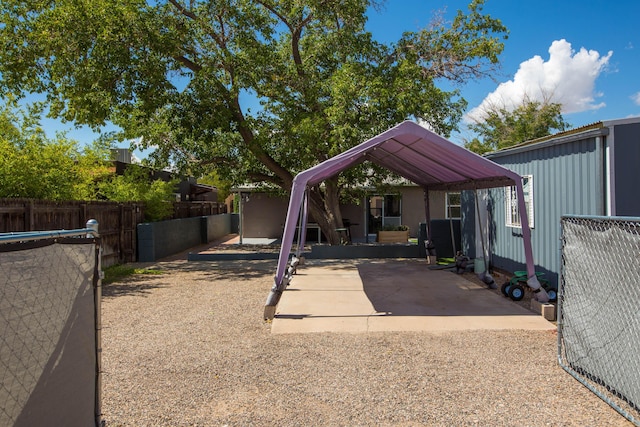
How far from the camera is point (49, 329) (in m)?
2.59

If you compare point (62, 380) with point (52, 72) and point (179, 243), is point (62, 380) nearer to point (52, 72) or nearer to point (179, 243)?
point (52, 72)

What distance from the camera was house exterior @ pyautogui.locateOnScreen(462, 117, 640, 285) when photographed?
6.54 meters

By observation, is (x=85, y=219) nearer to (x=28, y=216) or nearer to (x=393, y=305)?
(x=28, y=216)

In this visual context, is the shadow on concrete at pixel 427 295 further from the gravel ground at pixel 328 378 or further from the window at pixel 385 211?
the window at pixel 385 211

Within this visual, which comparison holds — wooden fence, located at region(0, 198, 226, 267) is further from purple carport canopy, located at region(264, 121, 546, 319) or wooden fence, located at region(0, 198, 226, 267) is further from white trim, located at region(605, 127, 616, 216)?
white trim, located at region(605, 127, 616, 216)

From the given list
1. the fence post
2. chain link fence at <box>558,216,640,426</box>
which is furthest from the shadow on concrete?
the fence post

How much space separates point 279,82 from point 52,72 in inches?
243

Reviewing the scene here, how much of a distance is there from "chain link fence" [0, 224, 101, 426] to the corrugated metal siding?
21.8 ft

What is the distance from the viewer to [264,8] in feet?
48.6

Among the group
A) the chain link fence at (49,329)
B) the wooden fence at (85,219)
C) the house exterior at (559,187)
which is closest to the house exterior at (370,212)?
the wooden fence at (85,219)

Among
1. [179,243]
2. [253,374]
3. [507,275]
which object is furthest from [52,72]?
[507,275]

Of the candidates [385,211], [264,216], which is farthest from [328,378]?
[264,216]

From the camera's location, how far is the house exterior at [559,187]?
21.5 ft

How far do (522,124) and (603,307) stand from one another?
1092 inches
